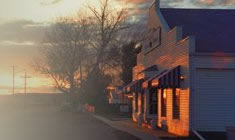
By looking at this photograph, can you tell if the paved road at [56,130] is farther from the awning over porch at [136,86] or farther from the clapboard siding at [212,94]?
the clapboard siding at [212,94]

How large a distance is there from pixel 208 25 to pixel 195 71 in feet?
19.4

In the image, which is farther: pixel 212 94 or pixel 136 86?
pixel 136 86

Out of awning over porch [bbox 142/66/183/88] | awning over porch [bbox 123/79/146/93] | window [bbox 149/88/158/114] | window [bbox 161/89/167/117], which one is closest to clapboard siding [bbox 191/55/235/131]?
awning over porch [bbox 142/66/183/88]

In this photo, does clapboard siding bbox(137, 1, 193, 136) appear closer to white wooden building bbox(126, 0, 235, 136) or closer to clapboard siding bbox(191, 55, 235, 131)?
white wooden building bbox(126, 0, 235, 136)

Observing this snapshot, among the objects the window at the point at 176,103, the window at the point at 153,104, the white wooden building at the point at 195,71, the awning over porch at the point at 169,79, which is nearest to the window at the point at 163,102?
the white wooden building at the point at 195,71

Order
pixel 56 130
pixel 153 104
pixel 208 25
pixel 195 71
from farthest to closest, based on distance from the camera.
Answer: pixel 153 104
pixel 56 130
pixel 208 25
pixel 195 71

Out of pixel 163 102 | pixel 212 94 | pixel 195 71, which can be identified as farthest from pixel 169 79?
pixel 163 102

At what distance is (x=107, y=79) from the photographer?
288ft

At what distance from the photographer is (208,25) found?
3306 centimetres

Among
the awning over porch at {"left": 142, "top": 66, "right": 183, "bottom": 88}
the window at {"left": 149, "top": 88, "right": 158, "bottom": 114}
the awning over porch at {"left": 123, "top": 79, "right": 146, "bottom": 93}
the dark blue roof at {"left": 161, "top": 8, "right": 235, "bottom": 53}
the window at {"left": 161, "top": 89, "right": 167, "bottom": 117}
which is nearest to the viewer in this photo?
the awning over porch at {"left": 142, "top": 66, "right": 183, "bottom": 88}

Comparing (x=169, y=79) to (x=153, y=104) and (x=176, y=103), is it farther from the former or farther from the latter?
Result: (x=153, y=104)

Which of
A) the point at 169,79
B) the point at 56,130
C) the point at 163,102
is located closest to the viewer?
the point at 169,79

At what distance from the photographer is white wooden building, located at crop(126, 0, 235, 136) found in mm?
27688

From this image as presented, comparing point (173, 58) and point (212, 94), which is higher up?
point (173, 58)
